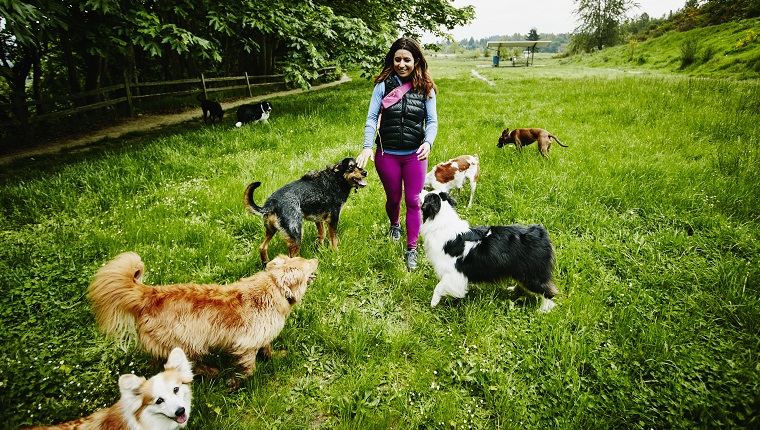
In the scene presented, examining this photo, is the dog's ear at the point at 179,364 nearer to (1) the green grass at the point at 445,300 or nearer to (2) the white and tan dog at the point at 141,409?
(2) the white and tan dog at the point at 141,409

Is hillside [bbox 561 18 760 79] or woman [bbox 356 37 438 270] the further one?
hillside [bbox 561 18 760 79]

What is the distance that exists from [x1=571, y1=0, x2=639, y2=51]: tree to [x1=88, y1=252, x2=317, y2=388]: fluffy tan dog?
68571 millimetres

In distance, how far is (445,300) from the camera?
3.75 metres

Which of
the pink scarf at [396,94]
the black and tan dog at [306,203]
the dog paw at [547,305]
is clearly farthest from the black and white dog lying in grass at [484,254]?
the black and tan dog at [306,203]

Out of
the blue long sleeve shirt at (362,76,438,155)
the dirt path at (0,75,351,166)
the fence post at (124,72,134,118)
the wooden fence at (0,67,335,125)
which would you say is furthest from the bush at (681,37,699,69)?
the fence post at (124,72,134,118)

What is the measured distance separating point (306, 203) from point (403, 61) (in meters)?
2.13

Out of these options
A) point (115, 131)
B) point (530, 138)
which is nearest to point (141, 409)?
point (530, 138)

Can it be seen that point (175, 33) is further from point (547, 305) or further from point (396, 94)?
point (547, 305)

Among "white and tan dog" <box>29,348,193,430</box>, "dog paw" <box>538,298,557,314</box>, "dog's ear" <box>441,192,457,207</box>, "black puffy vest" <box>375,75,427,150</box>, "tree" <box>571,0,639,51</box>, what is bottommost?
"dog paw" <box>538,298,557,314</box>

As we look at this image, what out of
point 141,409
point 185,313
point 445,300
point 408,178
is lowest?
point 445,300

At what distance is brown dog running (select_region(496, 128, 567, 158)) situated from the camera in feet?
23.3

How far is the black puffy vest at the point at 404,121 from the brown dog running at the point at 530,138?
4541 millimetres

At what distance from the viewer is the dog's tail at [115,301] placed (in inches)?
90.7

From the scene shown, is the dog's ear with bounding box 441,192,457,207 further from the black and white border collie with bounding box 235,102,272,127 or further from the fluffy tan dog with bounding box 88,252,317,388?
the black and white border collie with bounding box 235,102,272,127
